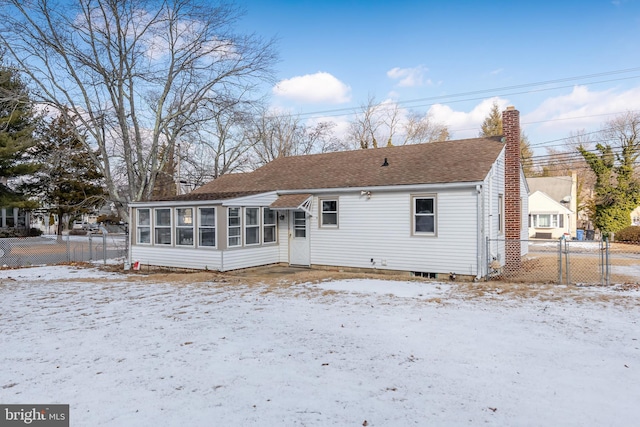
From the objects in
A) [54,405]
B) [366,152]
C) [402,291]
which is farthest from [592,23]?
[54,405]

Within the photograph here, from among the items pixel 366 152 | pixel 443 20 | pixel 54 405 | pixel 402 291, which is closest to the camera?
pixel 54 405

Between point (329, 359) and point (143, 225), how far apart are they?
41.5ft

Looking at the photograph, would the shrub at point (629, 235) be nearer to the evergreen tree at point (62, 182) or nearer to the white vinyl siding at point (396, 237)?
the white vinyl siding at point (396, 237)

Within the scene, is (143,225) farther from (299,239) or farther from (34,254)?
(34,254)

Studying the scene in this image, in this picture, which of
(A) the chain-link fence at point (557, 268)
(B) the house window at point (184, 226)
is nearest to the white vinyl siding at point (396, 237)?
(A) the chain-link fence at point (557, 268)

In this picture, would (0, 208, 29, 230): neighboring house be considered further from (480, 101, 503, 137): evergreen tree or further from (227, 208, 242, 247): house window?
(480, 101, 503, 137): evergreen tree

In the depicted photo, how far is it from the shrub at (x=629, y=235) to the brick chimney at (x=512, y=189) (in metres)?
18.0

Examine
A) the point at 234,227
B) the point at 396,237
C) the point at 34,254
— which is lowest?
the point at 34,254

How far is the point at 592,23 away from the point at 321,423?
2058 centimetres

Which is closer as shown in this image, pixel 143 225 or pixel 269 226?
pixel 269 226

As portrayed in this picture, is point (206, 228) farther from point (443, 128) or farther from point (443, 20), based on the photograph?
point (443, 128)

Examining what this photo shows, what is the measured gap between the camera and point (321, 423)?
3.69 meters

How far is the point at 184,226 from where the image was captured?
14.6 meters

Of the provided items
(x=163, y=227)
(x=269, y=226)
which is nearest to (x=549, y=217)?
(x=269, y=226)
